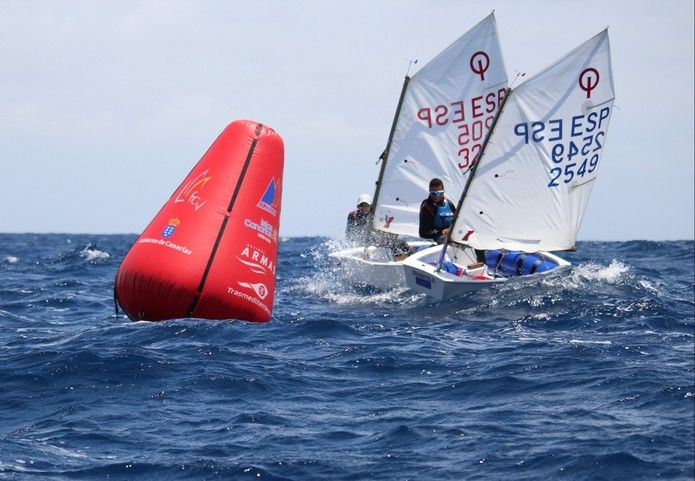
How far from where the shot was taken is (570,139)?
20.8m

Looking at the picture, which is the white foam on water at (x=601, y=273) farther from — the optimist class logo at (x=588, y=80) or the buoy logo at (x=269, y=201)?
the buoy logo at (x=269, y=201)

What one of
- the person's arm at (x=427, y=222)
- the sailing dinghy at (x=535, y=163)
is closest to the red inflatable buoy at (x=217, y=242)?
the sailing dinghy at (x=535, y=163)

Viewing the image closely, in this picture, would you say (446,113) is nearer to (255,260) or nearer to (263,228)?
(263,228)

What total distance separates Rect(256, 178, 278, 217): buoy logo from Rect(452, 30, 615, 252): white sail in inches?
318

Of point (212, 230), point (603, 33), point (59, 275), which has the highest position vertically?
point (603, 33)

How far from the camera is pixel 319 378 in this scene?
12508 millimetres

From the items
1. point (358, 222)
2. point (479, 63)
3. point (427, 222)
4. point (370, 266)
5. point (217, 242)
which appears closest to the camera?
point (217, 242)

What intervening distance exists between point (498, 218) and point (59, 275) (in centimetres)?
1407

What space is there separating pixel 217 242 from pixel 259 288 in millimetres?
921

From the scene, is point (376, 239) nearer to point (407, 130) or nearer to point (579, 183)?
point (407, 130)

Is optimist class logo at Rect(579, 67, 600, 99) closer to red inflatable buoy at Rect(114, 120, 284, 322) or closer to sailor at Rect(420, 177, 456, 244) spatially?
sailor at Rect(420, 177, 456, 244)

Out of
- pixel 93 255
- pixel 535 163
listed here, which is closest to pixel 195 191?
pixel 535 163

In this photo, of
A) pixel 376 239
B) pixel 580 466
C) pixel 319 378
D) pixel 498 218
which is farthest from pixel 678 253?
pixel 580 466

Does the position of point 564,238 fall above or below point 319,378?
above
